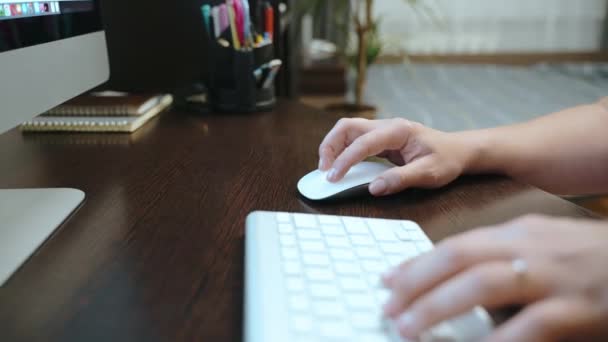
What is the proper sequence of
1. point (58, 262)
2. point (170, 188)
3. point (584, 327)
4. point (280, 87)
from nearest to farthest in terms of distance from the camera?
1. point (584, 327)
2. point (58, 262)
3. point (170, 188)
4. point (280, 87)

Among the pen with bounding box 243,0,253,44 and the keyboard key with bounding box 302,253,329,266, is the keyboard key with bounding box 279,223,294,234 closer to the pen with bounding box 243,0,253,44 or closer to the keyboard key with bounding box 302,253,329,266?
the keyboard key with bounding box 302,253,329,266

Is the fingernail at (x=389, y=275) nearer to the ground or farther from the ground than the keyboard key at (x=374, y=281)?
farther from the ground

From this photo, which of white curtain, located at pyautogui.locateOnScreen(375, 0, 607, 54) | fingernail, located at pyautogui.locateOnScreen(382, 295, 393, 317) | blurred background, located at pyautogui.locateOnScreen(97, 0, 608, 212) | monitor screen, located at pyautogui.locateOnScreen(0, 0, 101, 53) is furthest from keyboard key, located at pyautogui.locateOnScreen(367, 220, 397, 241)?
white curtain, located at pyautogui.locateOnScreen(375, 0, 607, 54)

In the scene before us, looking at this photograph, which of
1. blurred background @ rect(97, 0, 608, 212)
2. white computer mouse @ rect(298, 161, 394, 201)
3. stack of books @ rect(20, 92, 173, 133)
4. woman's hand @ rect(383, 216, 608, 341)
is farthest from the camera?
blurred background @ rect(97, 0, 608, 212)

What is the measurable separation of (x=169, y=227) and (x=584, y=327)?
334 mm

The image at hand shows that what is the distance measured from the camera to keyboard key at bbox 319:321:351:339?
0.92ft

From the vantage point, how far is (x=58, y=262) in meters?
0.40

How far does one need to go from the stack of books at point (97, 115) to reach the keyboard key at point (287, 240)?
0.51m

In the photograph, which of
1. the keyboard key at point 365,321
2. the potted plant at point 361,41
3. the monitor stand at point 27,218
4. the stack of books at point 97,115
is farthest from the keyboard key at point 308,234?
the potted plant at point 361,41

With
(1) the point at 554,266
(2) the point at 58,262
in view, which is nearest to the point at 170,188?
(2) the point at 58,262

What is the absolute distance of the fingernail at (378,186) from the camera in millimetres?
532

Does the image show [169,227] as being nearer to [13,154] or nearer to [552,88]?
[13,154]

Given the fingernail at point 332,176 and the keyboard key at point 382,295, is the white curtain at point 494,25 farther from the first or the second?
the keyboard key at point 382,295

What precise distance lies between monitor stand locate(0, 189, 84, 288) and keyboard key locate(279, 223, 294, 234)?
7.9 inches
